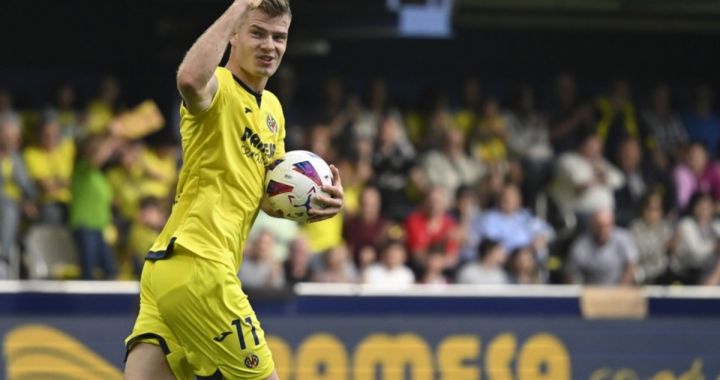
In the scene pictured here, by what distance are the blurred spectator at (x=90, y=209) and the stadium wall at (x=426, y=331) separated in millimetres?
1165

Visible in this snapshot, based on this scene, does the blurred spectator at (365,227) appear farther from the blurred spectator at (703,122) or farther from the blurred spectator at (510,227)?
the blurred spectator at (703,122)

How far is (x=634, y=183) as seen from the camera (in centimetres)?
1450

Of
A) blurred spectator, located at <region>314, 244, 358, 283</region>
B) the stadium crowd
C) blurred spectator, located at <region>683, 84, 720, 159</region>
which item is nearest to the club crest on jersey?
the stadium crowd

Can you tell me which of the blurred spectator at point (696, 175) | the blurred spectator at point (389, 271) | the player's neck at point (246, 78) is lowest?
the blurred spectator at point (389, 271)

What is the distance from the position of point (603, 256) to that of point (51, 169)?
16.5 ft

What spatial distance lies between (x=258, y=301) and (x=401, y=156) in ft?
9.65

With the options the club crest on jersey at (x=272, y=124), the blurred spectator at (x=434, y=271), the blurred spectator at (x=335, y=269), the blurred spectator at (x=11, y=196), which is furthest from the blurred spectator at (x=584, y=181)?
the club crest on jersey at (x=272, y=124)

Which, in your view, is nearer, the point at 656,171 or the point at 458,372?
the point at 458,372

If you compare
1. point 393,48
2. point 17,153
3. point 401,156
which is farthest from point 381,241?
point 393,48

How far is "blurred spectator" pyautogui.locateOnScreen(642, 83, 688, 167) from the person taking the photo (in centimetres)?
1548

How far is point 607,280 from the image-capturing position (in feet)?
42.9

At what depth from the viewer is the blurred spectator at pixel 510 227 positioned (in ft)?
43.4

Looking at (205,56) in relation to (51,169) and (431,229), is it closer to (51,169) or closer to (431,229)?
(51,169)

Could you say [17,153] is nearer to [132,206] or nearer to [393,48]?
[132,206]
